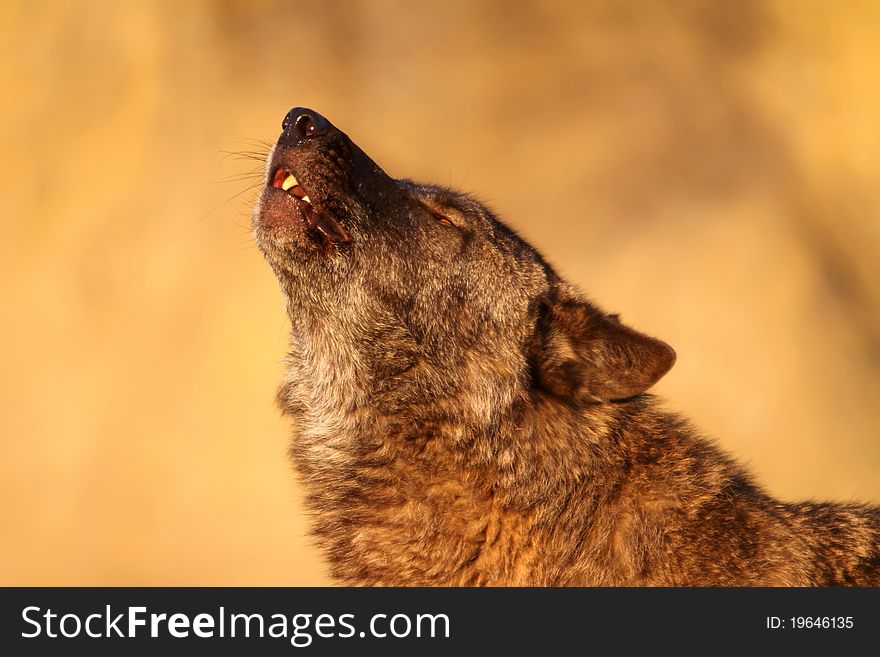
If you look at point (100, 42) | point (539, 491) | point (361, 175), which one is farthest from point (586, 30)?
point (539, 491)

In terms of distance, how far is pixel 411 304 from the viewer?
4.95 meters

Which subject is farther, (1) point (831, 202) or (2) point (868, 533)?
(1) point (831, 202)

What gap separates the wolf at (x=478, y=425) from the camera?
4.46 m

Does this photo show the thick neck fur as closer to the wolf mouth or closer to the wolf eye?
the wolf mouth

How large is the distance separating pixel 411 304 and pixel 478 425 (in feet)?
2.40

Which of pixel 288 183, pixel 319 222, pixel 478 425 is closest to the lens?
pixel 478 425

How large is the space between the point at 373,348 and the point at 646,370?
1.34m

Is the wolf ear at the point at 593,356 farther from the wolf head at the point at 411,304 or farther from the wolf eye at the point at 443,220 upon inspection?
the wolf eye at the point at 443,220

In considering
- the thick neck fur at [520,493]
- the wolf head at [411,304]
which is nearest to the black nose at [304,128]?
the wolf head at [411,304]

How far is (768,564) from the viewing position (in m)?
4.43

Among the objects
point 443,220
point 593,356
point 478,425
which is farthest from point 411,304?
point 593,356

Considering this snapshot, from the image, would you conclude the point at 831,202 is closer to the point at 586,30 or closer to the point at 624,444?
the point at 586,30

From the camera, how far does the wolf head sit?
480 cm

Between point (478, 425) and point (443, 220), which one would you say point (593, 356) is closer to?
point (478, 425)
